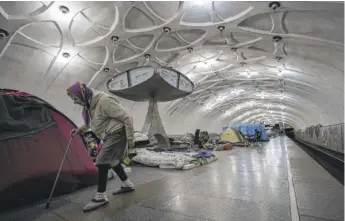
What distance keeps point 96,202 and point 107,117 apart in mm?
1056

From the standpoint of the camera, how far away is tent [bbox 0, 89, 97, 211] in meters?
2.48

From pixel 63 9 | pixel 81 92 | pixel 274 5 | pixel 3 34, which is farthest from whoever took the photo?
pixel 274 5

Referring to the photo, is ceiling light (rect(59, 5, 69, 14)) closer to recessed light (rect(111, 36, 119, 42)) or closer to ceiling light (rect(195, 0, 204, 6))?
recessed light (rect(111, 36, 119, 42))

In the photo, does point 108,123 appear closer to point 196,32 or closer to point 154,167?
point 154,167

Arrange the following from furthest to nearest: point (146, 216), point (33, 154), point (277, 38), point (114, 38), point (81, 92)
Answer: point (277, 38), point (114, 38), point (33, 154), point (81, 92), point (146, 216)

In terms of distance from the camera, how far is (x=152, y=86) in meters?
9.50

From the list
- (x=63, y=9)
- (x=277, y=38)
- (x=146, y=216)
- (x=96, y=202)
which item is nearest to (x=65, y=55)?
(x=63, y=9)

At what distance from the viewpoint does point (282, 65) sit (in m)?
17.9

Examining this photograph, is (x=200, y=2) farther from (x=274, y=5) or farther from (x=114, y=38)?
(x=114, y=38)

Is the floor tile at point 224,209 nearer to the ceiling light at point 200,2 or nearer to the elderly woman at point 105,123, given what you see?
the elderly woman at point 105,123

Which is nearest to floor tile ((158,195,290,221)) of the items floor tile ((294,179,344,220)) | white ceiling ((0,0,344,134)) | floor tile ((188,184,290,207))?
floor tile ((188,184,290,207))

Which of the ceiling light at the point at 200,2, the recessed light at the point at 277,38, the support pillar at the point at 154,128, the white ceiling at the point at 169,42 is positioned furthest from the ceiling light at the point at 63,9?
the recessed light at the point at 277,38

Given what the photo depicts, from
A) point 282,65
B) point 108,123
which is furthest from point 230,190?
point 282,65

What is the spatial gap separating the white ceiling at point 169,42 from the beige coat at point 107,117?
8.91 meters
